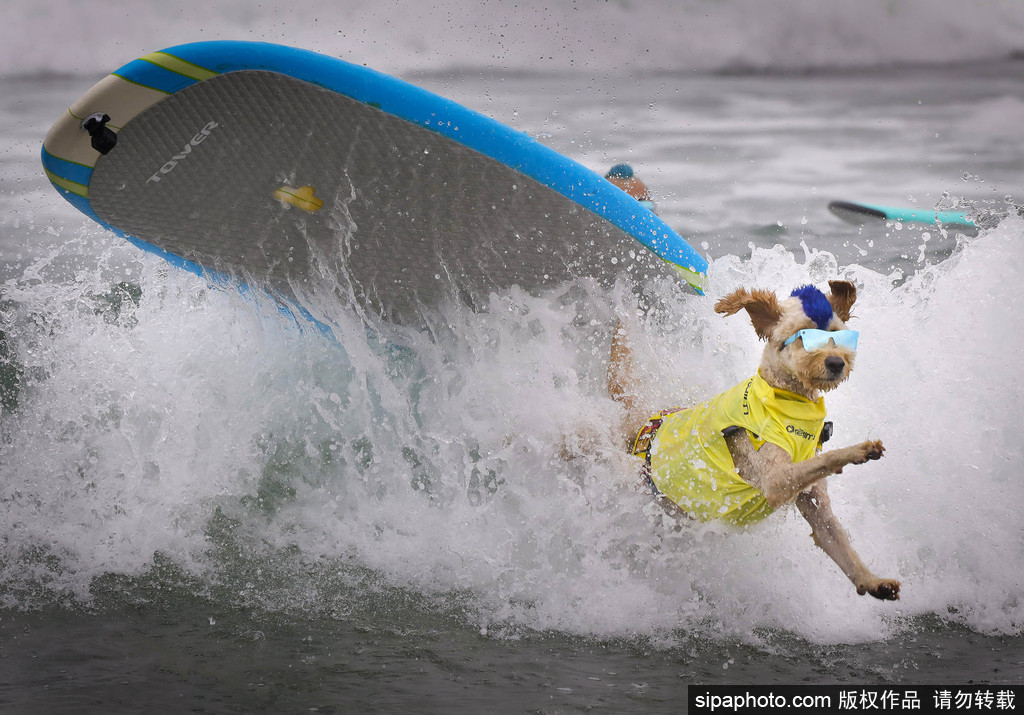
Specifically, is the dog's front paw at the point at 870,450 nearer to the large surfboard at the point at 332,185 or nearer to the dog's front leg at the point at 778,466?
the dog's front leg at the point at 778,466

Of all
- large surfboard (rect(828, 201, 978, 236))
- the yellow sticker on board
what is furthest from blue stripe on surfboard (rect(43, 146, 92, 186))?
large surfboard (rect(828, 201, 978, 236))

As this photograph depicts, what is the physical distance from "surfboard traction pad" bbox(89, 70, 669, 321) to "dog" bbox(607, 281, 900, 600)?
1.05 metres

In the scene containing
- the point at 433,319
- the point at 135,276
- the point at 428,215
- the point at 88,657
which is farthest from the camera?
the point at 135,276

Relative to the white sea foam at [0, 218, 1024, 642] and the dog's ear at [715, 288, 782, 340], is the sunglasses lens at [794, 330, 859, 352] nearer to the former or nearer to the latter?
the dog's ear at [715, 288, 782, 340]

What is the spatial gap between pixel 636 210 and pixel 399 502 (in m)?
1.60

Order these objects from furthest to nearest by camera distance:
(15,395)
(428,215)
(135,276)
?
(135,276)
(15,395)
(428,215)

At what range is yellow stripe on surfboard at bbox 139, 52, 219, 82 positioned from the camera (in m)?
3.12

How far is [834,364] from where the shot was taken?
8.23 ft

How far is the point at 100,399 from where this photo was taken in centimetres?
415

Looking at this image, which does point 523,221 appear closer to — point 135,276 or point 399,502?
point 399,502

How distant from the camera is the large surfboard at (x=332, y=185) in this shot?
10.4 ft

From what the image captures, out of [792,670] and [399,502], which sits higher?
[399,502]

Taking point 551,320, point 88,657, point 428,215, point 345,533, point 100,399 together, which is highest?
point 428,215

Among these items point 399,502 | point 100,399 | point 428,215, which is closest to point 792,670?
point 399,502
